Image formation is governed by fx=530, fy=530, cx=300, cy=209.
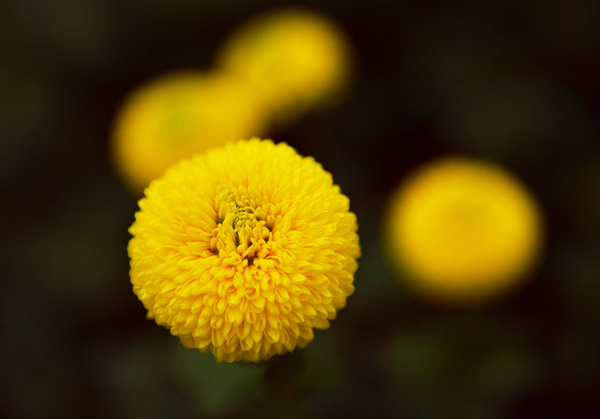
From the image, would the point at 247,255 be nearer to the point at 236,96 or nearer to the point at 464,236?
the point at 464,236

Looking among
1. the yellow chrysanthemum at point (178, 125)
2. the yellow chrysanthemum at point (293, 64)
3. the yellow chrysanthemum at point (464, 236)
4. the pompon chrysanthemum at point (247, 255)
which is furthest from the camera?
the yellow chrysanthemum at point (293, 64)

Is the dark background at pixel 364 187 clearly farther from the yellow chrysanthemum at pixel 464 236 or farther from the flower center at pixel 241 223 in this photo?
the flower center at pixel 241 223

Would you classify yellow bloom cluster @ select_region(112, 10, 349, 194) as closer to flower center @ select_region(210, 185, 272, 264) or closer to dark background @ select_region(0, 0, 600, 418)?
dark background @ select_region(0, 0, 600, 418)

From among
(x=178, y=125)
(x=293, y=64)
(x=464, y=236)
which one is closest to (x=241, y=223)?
(x=464, y=236)

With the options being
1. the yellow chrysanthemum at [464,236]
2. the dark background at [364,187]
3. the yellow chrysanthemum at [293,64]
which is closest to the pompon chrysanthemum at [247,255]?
the yellow chrysanthemum at [464,236]

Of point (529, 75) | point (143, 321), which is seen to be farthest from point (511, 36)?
point (143, 321)

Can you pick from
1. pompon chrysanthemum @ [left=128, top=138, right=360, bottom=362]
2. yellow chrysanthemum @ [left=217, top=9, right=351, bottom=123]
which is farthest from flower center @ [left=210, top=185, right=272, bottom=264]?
yellow chrysanthemum @ [left=217, top=9, right=351, bottom=123]

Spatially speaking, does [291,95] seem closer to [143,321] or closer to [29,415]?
[143,321]
